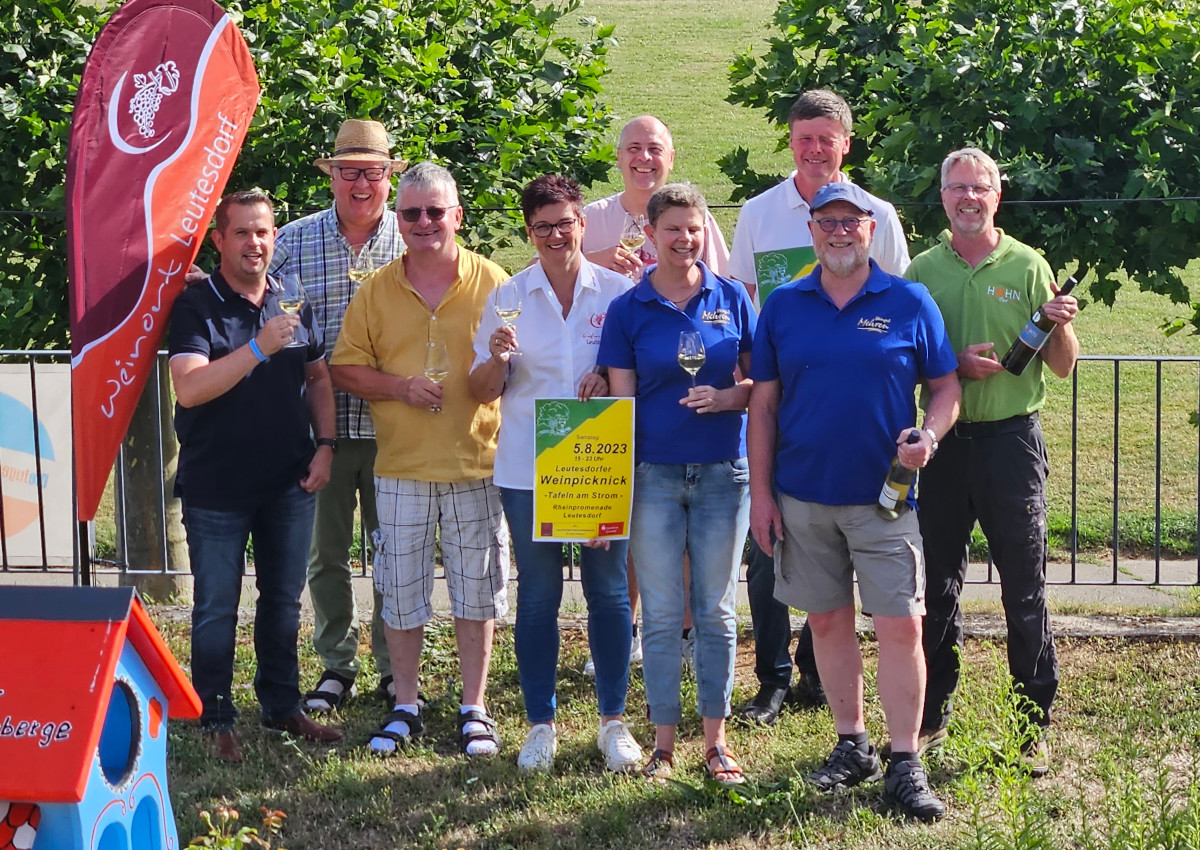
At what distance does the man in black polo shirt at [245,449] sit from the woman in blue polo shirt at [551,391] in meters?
0.74

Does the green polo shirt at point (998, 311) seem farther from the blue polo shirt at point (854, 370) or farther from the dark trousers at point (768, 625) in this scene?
the dark trousers at point (768, 625)

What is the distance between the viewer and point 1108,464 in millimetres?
10898

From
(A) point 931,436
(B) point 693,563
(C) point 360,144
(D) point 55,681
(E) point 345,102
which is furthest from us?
(E) point 345,102

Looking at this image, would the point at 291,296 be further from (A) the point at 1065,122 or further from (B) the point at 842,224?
(A) the point at 1065,122

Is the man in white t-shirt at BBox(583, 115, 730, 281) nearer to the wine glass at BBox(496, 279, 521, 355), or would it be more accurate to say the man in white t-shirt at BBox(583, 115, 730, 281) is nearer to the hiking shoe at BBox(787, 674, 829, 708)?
the wine glass at BBox(496, 279, 521, 355)

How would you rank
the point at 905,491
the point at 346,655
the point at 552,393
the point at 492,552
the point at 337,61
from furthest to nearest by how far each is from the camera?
the point at 337,61, the point at 346,655, the point at 492,552, the point at 552,393, the point at 905,491

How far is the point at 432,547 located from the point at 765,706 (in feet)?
4.92

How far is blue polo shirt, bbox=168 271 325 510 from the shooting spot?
5.25m

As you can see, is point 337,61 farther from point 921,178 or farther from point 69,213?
point 921,178

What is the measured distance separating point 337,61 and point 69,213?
88.3 inches

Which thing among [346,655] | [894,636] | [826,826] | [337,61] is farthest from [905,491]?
[337,61]

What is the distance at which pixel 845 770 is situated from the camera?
507 centimetres

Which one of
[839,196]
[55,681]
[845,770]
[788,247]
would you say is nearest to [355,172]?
[788,247]

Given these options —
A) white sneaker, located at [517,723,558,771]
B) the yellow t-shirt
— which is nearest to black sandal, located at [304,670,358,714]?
white sneaker, located at [517,723,558,771]
